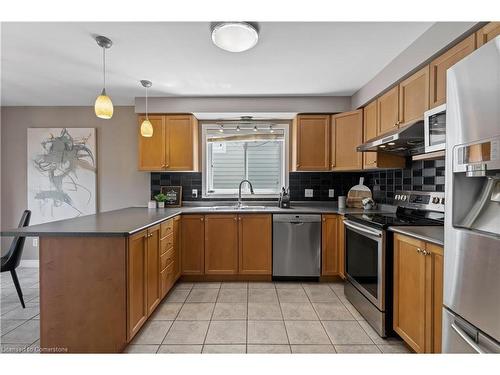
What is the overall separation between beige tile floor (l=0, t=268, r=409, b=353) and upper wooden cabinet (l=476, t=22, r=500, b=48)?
2071mm

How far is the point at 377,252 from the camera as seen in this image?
6.21 feet

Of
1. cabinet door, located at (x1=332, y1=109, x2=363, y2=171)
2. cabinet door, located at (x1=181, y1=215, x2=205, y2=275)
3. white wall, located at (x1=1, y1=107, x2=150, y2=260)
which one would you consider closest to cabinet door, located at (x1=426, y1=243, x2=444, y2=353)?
cabinet door, located at (x1=332, y1=109, x2=363, y2=171)

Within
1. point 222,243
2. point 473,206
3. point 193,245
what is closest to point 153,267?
point 193,245

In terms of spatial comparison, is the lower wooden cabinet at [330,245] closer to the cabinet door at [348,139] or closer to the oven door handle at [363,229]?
the oven door handle at [363,229]

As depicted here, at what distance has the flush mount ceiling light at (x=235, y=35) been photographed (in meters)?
1.59

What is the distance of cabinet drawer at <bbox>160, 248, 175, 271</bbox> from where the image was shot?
231 cm

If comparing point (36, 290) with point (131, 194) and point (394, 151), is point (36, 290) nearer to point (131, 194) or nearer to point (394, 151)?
point (131, 194)

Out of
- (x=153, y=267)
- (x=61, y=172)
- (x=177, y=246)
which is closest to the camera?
(x=153, y=267)

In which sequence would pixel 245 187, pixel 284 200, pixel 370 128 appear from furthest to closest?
pixel 245 187 → pixel 284 200 → pixel 370 128

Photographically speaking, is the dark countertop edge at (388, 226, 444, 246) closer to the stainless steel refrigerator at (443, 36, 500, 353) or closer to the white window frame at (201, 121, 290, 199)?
the stainless steel refrigerator at (443, 36, 500, 353)

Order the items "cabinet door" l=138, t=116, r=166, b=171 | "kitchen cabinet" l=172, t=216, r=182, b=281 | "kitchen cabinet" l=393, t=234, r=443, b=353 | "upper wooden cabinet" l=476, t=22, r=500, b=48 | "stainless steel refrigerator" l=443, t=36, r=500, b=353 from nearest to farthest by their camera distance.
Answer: "stainless steel refrigerator" l=443, t=36, r=500, b=353 → "upper wooden cabinet" l=476, t=22, r=500, b=48 → "kitchen cabinet" l=393, t=234, r=443, b=353 → "kitchen cabinet" l=172, t=216, r=182, b=281 → "cabinet door" l=138, t=116, r=166, b=171

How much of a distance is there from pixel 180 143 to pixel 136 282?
1974 mm

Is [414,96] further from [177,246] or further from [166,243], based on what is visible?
[177,246]
